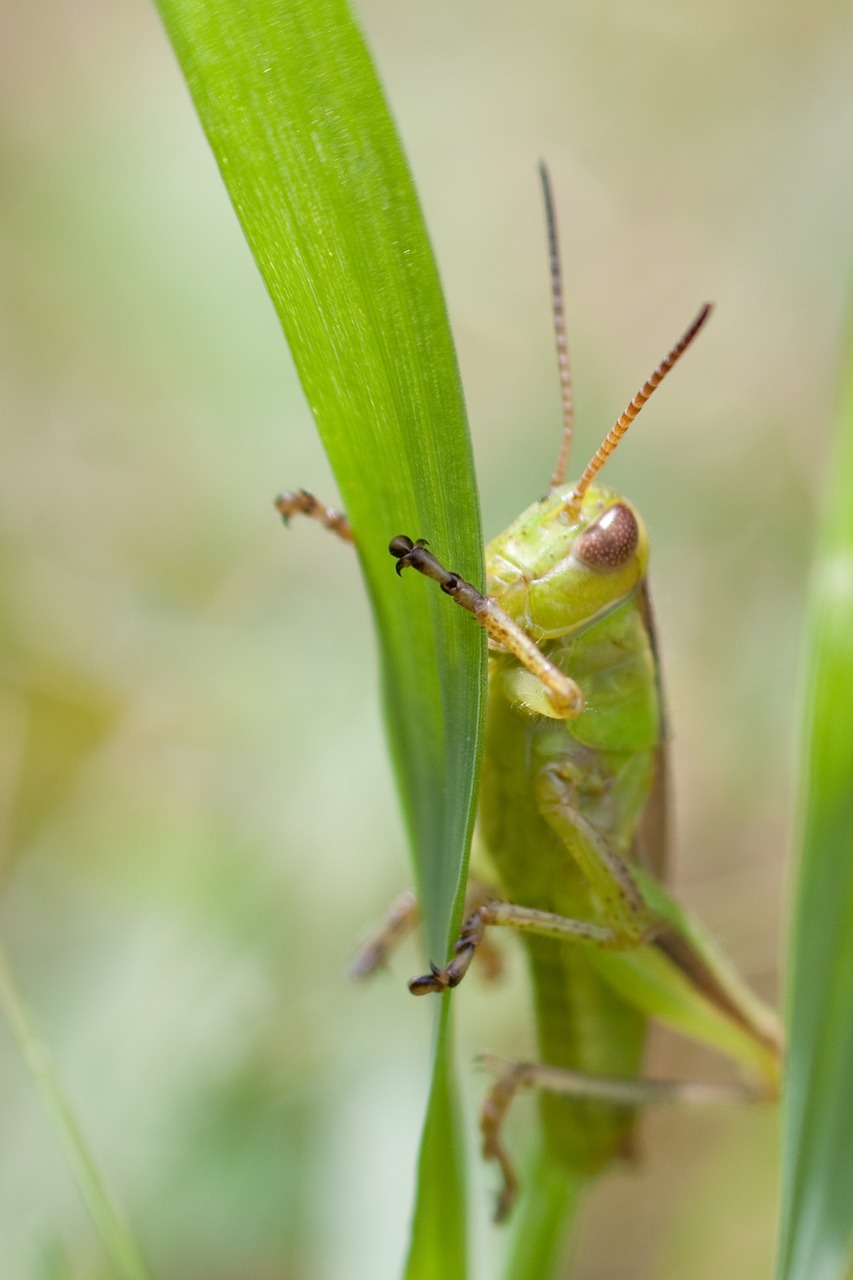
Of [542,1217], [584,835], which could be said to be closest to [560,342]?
[584,835]

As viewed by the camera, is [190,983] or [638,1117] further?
[190,983]

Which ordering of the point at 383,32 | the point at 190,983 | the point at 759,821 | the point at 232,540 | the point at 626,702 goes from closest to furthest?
1. the point at 626,702
2. the point at 190,983
3. the point at 232,540
4. the point at 759,821
5. the point at 383,32

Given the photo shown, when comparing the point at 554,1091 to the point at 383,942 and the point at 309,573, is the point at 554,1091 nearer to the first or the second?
the point at 383,942

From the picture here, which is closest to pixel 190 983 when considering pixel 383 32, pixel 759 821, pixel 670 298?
pixel 759 821

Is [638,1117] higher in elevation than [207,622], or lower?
lower

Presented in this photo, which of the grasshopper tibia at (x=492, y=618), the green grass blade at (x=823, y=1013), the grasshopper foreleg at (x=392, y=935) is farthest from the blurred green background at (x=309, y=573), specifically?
the grasshopper tibia at (x=492, y=618)

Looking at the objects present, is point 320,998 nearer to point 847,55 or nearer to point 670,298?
point 670,298
